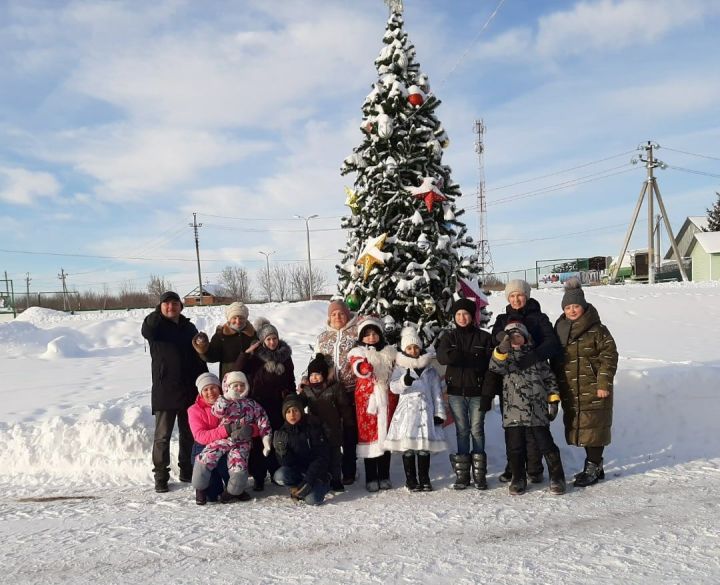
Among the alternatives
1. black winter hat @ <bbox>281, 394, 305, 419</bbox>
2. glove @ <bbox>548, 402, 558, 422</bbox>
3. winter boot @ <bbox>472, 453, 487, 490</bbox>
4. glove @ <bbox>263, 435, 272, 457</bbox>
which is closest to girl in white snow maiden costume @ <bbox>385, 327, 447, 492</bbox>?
winter boot @ <bbox>472, 453, 487, 490</bbox>

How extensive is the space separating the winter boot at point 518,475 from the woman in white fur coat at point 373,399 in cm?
113

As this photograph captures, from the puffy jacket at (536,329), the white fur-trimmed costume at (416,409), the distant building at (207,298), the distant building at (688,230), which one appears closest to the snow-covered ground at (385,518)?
the white fur-trimmed costume at (416,409)

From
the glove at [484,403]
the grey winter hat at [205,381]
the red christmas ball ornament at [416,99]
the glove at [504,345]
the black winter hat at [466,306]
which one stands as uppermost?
the red christmas ball ornament at [416,99]

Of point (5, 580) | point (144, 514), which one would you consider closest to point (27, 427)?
point (144, 514)

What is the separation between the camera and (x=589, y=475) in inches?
195

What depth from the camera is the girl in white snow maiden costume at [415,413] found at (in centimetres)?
483

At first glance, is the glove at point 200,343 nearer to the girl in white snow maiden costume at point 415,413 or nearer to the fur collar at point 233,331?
the fur collar at point 233,331

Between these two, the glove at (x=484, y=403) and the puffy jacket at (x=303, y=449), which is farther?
the glove at (x=484, y=403)

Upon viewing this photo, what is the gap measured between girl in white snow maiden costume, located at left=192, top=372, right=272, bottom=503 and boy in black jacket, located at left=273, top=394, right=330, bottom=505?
0.72 ft

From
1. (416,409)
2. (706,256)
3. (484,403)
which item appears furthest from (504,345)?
(706,256)

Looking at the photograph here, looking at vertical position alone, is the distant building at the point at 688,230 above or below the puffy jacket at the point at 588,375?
above

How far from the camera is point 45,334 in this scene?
1786 cm

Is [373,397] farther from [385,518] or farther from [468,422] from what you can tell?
[385,518]

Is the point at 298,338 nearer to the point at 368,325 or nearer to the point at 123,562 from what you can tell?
the point at 368,325
